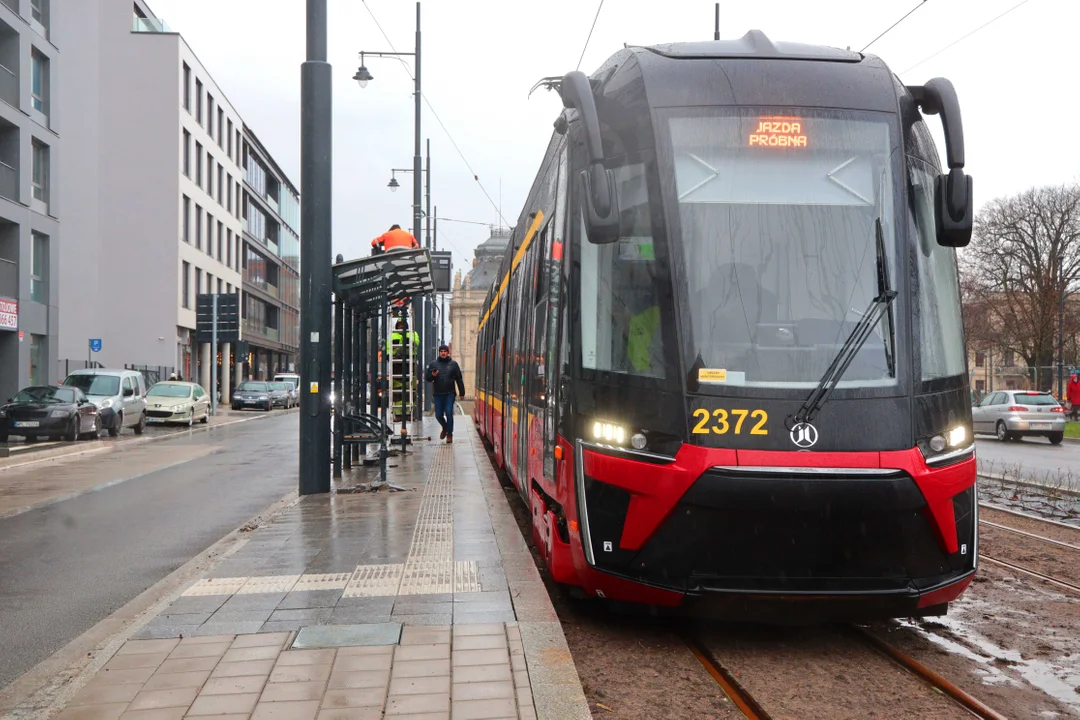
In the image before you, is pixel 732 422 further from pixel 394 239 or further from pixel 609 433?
pixel 394 239

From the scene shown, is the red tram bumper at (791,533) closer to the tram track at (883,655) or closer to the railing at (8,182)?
the tram track at (883,655)

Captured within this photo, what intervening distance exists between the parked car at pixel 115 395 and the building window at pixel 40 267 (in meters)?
5.84

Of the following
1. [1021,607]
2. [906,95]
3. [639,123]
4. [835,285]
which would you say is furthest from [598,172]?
[1021,607]

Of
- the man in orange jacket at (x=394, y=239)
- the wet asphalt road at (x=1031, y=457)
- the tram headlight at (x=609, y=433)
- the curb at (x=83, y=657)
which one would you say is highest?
the man in orange jacket at (x=394, y=239)

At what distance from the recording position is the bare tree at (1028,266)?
48344mm

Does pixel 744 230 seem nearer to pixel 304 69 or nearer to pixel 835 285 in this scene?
pixel 835 285

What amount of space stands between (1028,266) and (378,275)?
43.8 meters

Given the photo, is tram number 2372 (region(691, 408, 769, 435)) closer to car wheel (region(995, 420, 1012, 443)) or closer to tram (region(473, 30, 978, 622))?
tram (region(473, 30, 978, 622))

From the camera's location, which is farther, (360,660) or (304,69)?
(304,69)

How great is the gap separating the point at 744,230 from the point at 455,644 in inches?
106

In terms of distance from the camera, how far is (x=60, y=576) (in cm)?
833

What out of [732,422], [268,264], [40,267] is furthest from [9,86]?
[268,264]

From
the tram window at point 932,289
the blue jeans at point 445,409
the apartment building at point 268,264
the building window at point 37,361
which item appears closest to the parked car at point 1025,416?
the blue jeans at point 445,409

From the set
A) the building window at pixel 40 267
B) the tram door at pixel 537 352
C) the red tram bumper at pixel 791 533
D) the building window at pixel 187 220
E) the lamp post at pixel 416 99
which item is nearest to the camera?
the red tram bumper at pixel 791 533
